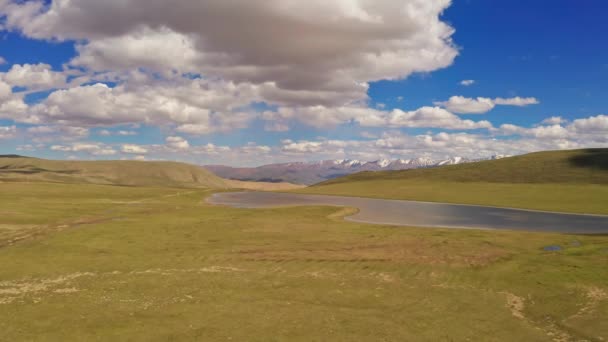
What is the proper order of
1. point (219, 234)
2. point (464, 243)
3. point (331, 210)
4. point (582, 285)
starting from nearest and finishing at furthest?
1. point (582, 285)
2. point (464, 243)
3. point (219, 234)
4. point (331, 210)

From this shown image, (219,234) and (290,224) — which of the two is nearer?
(219,234)

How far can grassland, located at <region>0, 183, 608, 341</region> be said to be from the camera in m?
23.3

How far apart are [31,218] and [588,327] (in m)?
80.4

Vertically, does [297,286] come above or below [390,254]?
below

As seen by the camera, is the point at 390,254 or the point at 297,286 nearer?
the point at 297,286

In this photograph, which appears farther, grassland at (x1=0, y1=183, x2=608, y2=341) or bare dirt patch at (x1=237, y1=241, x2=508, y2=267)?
bare dirt patch at (x1=237, y1=241, x2=508, y2=267)

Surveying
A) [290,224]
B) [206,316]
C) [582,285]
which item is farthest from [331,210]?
[206,316]

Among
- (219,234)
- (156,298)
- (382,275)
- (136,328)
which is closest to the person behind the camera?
(136,328)

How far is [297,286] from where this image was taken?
32625 mm

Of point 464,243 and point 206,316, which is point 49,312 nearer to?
point 206,316

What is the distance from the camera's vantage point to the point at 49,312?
25297 millimetres

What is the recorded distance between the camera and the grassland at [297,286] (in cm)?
2330

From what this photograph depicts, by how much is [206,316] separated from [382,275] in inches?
694

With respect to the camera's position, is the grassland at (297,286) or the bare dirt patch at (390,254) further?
the bare dirt patch at (390,254)
